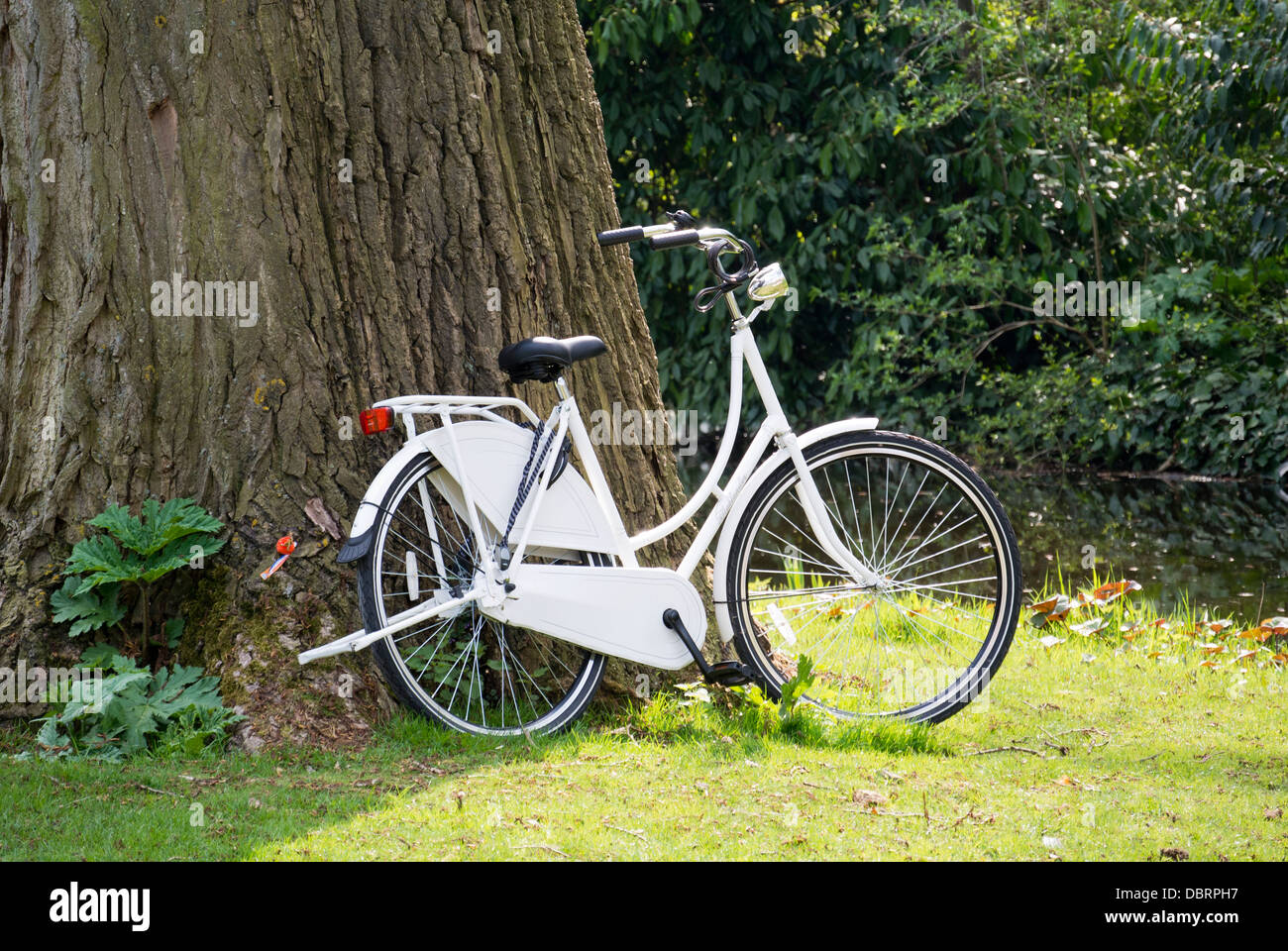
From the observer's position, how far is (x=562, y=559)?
354 cm

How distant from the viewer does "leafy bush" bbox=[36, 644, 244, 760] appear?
3135 millimetres

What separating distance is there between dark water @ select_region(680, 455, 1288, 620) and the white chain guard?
11.7 ft

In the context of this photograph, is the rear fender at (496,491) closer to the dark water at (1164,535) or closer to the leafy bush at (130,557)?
the leafy bush at (130,557)

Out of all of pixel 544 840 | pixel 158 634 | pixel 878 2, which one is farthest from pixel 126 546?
pixel 878 2

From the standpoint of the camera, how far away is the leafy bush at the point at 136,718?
3.13 m

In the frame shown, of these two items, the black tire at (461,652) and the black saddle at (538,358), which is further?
the black saddle at (538,358)

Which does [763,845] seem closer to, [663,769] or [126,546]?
[663,769]

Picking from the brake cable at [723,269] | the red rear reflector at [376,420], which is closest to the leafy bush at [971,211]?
the brake cable at [723,269]

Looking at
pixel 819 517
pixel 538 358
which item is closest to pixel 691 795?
pixel 819 517

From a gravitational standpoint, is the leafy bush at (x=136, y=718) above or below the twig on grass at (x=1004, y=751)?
above

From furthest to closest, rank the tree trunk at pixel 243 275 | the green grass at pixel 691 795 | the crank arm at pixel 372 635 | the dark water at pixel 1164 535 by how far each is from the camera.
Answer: the dark water at pixel 1164 535
the tree trunk at pixel 243 275
the crank arm at pixel 372 635
the green grass at pixel 691 795

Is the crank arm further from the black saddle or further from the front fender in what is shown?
the front fender

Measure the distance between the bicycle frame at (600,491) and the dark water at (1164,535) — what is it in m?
3.36

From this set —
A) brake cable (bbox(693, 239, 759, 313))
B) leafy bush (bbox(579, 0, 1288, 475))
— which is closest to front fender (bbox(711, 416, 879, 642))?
brake cable (bbox(693, 239, 759, 313))
